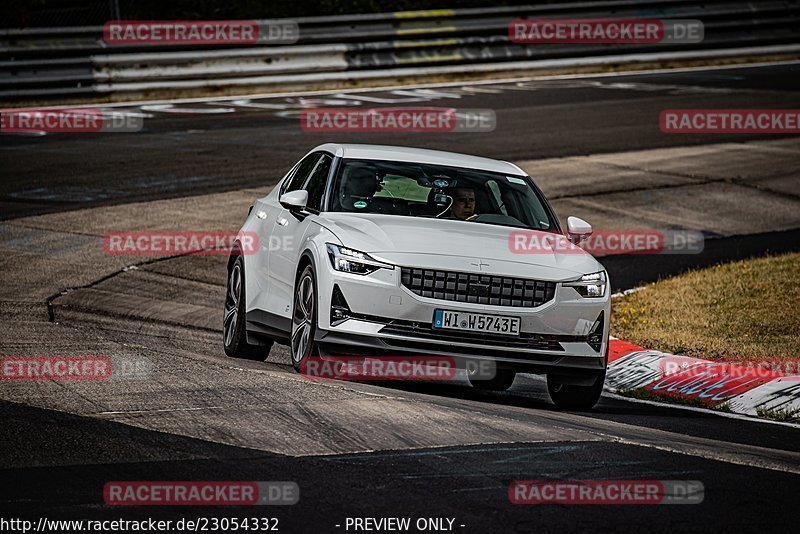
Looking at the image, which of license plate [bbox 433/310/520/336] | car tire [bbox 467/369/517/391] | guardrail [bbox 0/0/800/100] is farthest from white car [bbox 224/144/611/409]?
guardrail [bbox 0/0/800/100]

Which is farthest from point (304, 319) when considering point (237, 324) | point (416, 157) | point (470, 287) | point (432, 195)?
point (416, 157)

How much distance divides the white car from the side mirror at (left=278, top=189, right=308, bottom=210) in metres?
0.01

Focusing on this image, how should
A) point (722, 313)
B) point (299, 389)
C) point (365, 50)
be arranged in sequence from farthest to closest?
point (365, 50)
point (722, 313)
point (299, 389)

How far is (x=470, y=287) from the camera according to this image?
8.93m

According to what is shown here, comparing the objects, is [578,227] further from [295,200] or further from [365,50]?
[365,50]

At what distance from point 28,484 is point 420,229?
384 centimetres

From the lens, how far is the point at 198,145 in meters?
21.7

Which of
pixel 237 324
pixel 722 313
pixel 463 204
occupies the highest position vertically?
pixel 463 204

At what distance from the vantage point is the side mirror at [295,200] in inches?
389

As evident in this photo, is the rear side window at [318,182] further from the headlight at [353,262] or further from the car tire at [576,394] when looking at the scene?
the car tire at [576,394]

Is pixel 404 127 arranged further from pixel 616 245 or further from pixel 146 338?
pixel 146 338

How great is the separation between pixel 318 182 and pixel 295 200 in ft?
1.97

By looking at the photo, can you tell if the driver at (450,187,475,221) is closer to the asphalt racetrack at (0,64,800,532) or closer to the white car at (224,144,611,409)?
the white car at (224,144,611,409)

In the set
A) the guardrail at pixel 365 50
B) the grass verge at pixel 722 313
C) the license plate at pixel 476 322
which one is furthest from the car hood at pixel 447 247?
the guardrail at pixel 365 50
